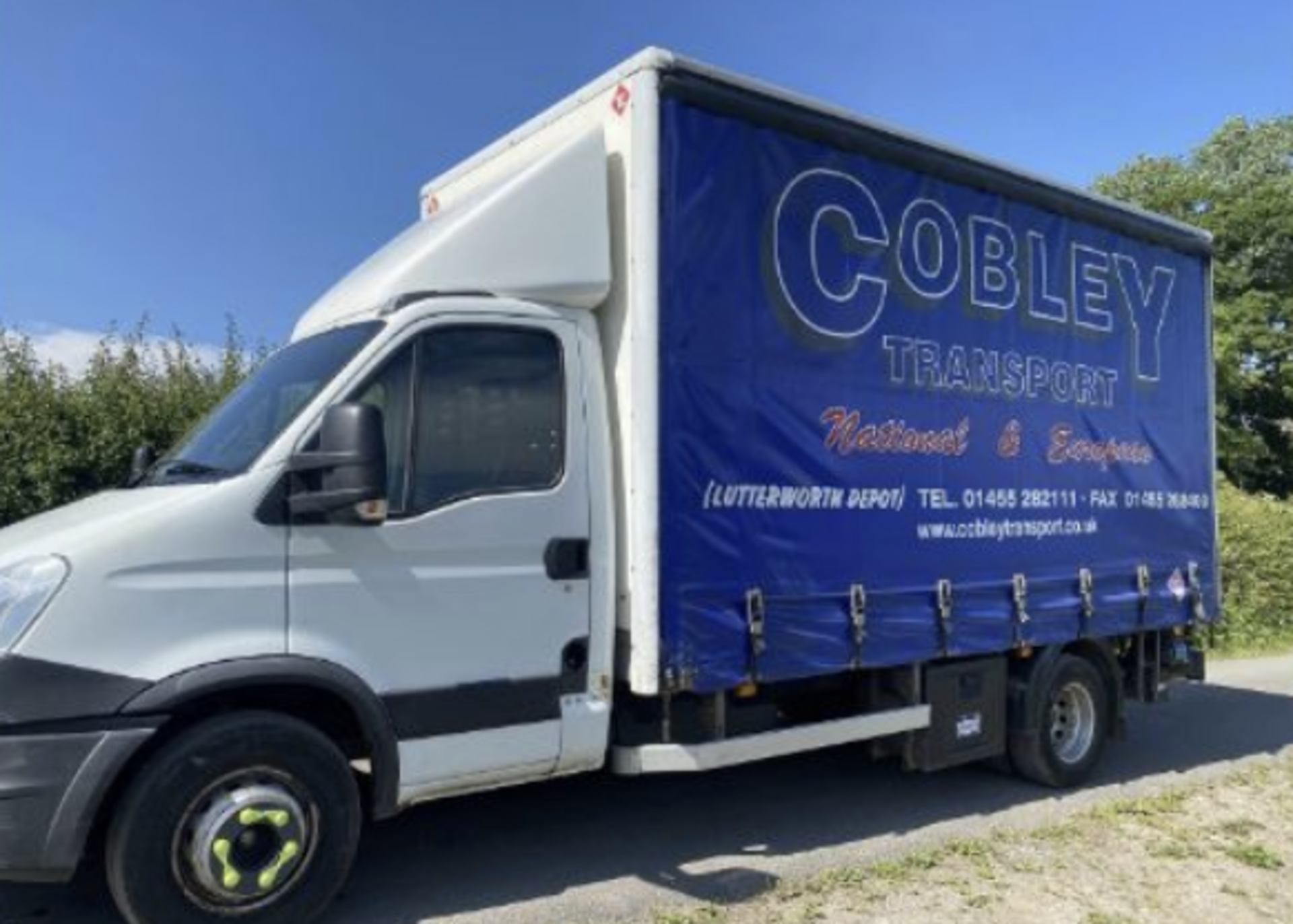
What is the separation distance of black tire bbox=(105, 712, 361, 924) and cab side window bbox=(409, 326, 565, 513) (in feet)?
3.51

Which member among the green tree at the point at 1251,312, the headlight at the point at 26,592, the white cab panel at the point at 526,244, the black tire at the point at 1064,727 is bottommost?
the black tire at the point at 1064,727

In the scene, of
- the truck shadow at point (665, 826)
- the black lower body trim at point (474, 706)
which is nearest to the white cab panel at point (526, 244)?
the black lower body trim at point (474, 706)

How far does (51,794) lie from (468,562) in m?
1.72

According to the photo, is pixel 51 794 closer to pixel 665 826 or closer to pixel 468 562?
pixel 468 562

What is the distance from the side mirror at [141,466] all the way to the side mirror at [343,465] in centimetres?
115

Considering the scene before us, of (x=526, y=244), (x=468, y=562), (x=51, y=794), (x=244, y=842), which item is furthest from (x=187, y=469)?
(x=526, y=244)

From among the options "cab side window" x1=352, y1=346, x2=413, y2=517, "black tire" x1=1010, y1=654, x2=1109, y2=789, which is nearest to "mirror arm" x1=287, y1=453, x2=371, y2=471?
"cab side window" x1=352, y1=346, x2=413, y2=517

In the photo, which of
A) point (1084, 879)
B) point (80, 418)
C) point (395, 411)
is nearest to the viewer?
point (395, 411)

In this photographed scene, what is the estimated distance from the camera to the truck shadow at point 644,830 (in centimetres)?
527

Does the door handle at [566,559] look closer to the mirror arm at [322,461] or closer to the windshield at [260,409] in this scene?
the mirror arm at [322,461]

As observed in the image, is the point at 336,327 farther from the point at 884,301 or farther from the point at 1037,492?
the point at 1037,492

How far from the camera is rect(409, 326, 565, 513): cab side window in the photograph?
498 cm

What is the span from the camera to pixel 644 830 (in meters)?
6.39

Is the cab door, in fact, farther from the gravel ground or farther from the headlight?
the gravel ground
